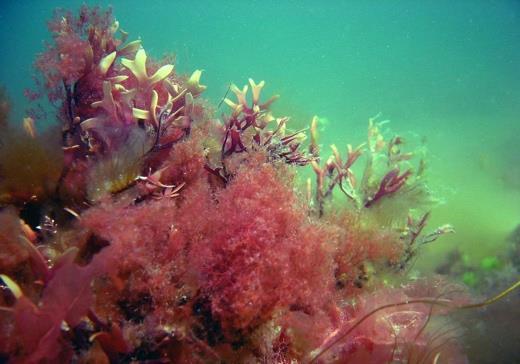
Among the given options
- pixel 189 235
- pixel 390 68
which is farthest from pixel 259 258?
pixel 390 68

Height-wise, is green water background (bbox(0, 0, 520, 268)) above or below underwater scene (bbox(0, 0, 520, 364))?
above

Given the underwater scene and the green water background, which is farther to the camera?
the green water background

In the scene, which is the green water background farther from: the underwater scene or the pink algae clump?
the pink algae clump

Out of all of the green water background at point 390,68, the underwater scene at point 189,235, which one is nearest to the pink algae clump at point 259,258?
the underwater scene at point 189,235

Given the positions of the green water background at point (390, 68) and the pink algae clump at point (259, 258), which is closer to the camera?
the pink algae clump at point (259, 258)

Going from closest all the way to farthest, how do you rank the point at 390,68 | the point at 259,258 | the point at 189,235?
the point at 259,258 → the point at 189,235 → the point at 390,68

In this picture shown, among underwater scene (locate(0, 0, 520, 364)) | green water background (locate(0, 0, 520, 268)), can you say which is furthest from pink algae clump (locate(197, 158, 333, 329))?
green water background (locate(0, 0, 520, 268))

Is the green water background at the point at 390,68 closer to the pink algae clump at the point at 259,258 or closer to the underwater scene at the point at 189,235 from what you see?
the underwater scene at the point at 189,235

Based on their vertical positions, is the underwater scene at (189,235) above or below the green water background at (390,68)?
below

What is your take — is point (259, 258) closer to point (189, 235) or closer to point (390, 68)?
point (189, 235)
